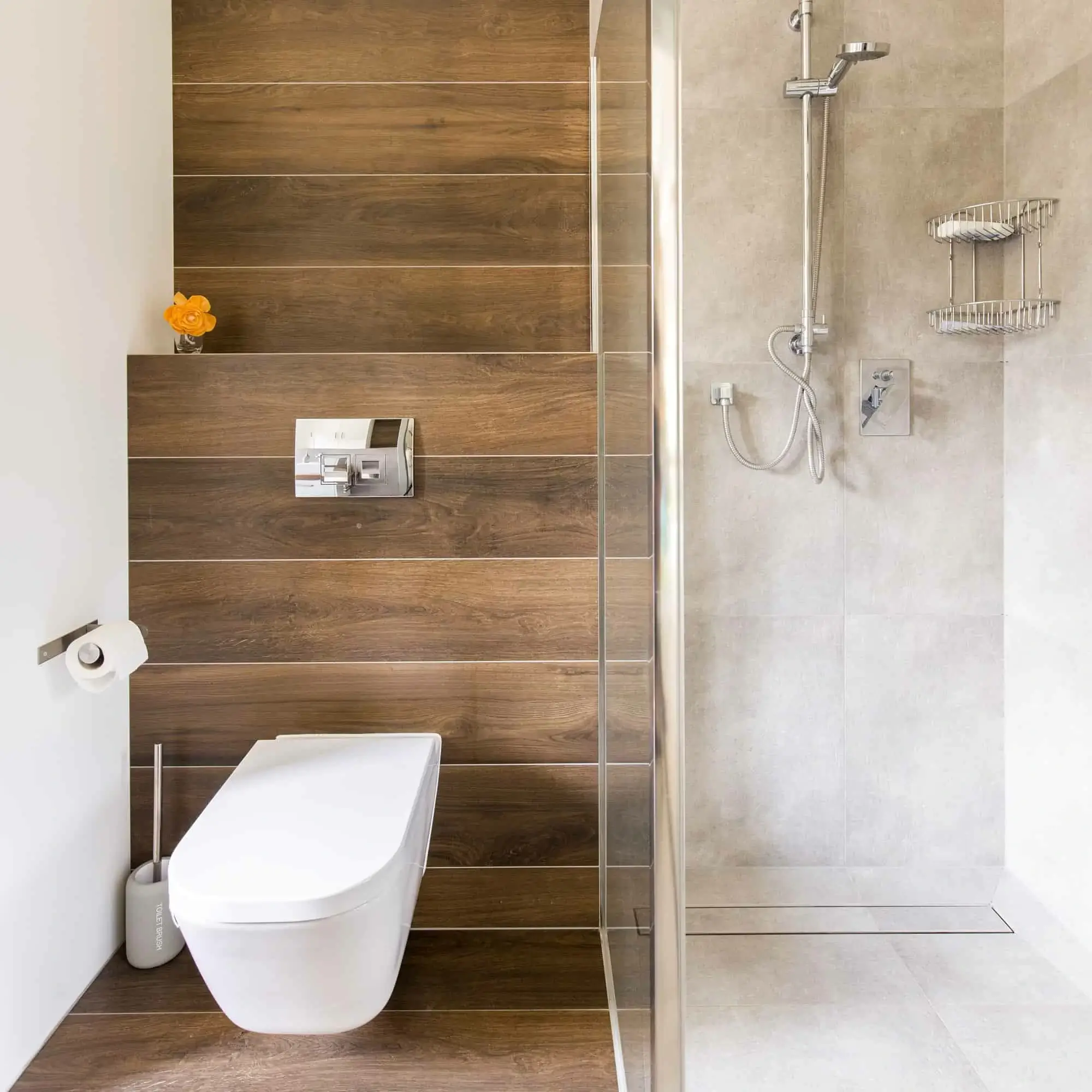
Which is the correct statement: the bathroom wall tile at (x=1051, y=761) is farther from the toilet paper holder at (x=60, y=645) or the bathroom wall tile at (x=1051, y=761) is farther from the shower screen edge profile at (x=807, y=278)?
Result: the toilet paper holder at (x=60, y=645)

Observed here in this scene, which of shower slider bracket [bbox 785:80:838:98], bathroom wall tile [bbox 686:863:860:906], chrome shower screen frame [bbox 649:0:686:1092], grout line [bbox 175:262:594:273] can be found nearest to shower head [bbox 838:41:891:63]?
shower slider bracket [bbox 785:80:838:98]

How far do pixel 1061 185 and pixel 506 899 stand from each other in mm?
1874

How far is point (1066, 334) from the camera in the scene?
1.74 meters

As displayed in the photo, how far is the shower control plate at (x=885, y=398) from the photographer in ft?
6.51

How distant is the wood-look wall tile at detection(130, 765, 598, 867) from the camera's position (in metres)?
1.92

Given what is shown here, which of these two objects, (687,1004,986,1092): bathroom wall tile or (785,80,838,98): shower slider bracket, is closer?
(687,1004,986,1092): bathroom wall tile

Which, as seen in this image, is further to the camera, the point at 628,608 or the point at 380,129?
the point at 380,129

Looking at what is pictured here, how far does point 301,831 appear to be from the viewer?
1.41 metres

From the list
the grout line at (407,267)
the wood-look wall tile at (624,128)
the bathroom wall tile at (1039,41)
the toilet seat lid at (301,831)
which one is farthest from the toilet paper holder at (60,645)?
the bathroom wall tile at (1039,41)

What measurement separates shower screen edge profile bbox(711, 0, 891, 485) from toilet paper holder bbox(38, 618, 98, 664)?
1.37m

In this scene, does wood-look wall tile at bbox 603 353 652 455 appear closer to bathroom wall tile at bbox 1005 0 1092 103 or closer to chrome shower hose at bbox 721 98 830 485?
chrome shower hose at bbox 721 98 830 485

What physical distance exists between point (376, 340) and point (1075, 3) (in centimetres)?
161

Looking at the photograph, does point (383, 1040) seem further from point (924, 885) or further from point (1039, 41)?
point (1039, 41)

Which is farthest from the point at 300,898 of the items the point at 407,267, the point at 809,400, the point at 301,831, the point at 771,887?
the point at 407,267
